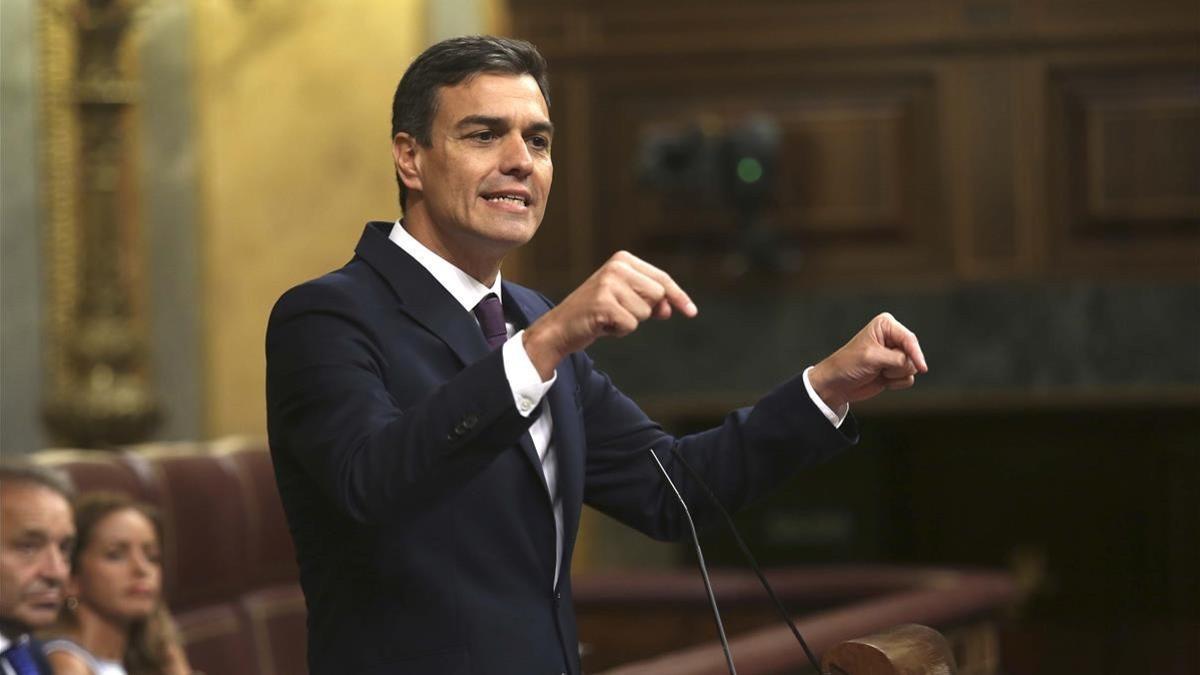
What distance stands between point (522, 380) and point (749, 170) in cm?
412

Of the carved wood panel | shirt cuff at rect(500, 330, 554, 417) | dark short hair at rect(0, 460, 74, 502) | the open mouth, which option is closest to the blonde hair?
dark short hair at rect(0, 460, 74, 502)

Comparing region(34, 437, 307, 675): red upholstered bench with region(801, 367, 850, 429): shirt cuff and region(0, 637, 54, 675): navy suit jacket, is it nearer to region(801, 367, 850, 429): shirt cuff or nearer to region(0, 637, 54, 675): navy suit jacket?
region(0, 637, 54, 675): navy suit jacket

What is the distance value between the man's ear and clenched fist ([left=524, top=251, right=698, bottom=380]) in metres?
0.28

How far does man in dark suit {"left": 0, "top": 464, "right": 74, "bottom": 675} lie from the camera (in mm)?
2439

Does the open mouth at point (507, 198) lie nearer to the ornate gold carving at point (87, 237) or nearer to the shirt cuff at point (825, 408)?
the shirt cuff at point (825, 408)

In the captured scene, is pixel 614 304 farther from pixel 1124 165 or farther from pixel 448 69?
pixel 1124 165

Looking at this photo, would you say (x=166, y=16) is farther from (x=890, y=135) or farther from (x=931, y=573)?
(x=931, y=573)

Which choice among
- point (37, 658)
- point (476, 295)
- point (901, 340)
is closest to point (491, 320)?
point (476, 295)

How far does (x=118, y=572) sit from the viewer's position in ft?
9.83

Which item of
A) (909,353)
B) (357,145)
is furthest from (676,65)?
(909,353)

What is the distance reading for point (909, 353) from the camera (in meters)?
1.59

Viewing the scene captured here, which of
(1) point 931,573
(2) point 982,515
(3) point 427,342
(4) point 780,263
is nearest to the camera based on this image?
(3) point 427,342

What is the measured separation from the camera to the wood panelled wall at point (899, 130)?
5.57 metres

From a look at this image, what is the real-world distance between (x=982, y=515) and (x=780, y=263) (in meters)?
1.27
